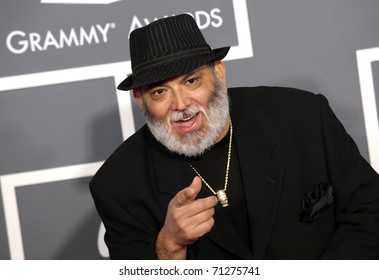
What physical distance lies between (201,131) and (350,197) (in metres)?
0.55

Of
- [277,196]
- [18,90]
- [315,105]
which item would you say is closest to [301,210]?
[277,196]

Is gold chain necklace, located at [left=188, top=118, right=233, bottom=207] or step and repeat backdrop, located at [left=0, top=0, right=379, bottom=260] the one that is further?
step and repeat backdrop, located at [left=0, top=0, right=379, bottom=260]

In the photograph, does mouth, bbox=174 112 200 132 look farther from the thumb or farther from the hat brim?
the thumb

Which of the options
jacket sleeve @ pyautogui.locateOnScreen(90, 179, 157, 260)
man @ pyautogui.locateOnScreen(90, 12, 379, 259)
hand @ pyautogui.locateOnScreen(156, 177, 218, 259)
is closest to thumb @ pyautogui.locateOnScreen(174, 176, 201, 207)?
hand @ pyautogui.locateOnScreen(156, 177, 218, 259)

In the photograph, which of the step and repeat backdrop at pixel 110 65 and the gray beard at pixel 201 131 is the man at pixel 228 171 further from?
the step and repeat backdrop at pixel 110 65

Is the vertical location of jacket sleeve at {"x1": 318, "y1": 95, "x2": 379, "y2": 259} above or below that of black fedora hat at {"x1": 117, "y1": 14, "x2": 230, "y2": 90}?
below

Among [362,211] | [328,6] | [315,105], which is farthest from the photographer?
[328,6]

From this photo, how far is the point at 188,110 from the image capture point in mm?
2102

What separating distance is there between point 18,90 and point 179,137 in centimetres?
109

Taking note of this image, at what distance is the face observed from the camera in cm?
211

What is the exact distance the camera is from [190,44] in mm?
2111

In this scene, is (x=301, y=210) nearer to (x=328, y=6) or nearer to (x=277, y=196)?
(x=277, y=196)

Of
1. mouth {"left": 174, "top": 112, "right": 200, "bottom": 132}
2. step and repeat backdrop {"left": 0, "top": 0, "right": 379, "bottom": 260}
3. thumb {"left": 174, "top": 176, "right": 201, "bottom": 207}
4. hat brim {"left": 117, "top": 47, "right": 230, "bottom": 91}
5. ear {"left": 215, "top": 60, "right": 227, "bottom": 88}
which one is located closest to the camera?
thumb {"left": 174, "top": 176, "right": 201, "bottom": 207}

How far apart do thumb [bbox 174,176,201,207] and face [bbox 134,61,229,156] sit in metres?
0.38
